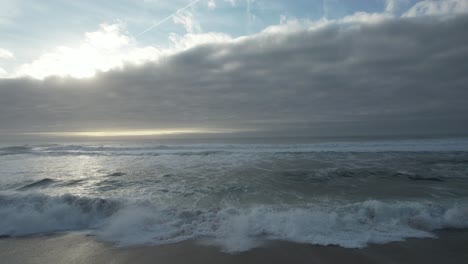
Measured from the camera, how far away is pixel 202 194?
27.4ft

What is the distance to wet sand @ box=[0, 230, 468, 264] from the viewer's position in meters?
4.27

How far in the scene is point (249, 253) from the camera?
14.9ft

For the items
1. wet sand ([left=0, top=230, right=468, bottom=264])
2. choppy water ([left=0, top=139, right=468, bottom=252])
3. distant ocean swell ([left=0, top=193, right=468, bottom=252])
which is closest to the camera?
wet sand ([left=0, top=230, right=468, bottom=264])

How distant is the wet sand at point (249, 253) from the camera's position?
427 centimetres

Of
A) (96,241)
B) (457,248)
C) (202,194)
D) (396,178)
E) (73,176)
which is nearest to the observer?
(457,248)

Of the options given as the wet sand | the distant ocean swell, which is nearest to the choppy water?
the distant ocean swell

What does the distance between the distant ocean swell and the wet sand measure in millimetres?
250

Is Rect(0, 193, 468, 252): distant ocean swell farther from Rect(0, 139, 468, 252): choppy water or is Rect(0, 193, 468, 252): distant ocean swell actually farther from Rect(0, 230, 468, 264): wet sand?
Rect(0, 230, 468, 264): wet sand

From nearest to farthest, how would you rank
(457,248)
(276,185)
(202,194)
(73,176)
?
(457,248), (202,194), (276,185), (73,176)

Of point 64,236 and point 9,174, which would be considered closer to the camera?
point 64,236

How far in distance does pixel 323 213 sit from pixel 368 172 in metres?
7.23

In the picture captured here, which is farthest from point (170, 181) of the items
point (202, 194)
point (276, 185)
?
point (276, 185)

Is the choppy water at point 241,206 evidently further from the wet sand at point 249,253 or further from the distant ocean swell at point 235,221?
the wet sand at point 249,253

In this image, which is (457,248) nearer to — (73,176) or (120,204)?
(120,204)
